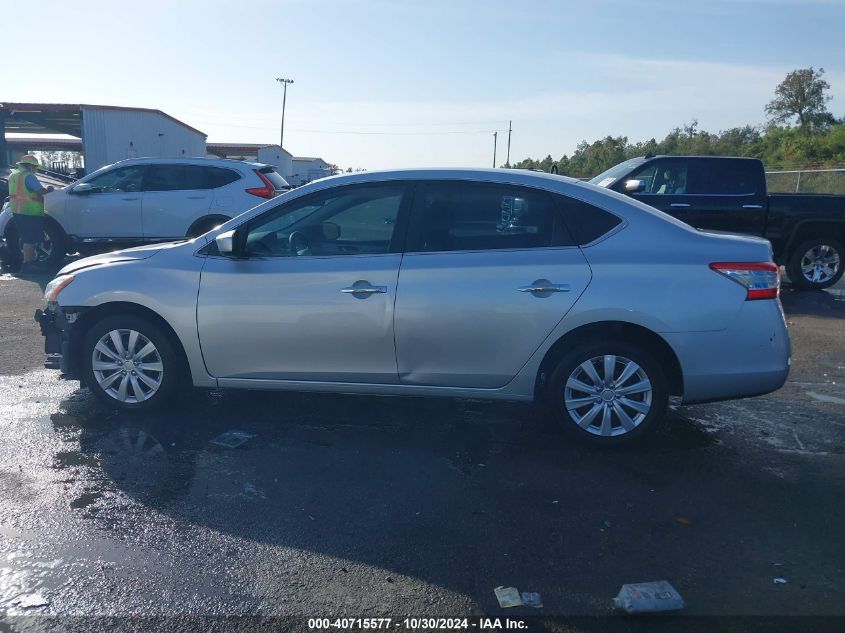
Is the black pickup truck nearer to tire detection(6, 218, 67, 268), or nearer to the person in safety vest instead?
tire detection(6, 218, 67, 268)

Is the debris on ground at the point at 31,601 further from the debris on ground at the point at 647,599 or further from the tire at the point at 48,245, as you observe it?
the tire at the point at 48,245

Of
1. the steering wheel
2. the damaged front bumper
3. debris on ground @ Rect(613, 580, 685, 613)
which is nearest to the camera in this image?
debris on ground @ Rect(613, 580, 685, 613)

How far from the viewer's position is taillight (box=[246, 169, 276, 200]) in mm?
12258

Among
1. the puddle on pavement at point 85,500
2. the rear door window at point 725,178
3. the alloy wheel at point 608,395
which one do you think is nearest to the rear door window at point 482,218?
the alloy wheel at point 608,395

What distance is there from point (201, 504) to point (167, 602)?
37.5 inches

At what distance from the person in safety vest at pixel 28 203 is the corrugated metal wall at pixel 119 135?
651 inches

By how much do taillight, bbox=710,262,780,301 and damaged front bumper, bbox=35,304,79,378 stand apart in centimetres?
449

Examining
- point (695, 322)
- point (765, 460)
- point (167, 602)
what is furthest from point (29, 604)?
point (765, 460)

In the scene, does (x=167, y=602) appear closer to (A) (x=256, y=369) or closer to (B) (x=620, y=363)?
(A) (x=256, y=369)

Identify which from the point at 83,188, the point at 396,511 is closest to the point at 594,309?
the point at 396,511

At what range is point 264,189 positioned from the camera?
1234 cm

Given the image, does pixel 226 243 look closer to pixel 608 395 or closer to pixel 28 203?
pixel 608 395

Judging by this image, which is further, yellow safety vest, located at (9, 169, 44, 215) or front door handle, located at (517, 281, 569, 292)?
yellow safety vest, located at (9, 169, 44, 215)

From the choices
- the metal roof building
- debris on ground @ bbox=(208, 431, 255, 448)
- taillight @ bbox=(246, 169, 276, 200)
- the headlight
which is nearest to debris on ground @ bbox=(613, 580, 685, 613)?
debris on ground @ bbox=(208, 431, 255, 448)
